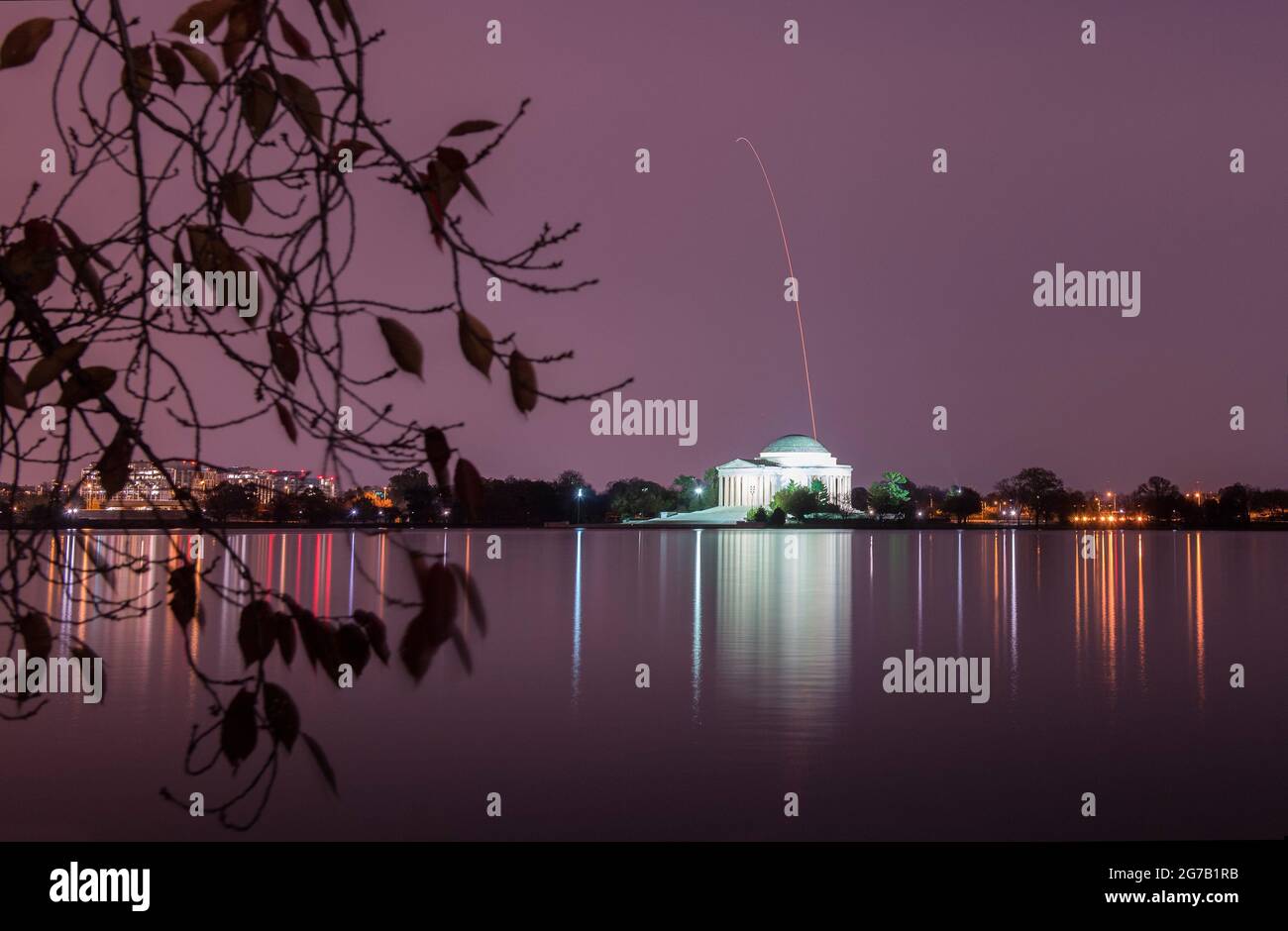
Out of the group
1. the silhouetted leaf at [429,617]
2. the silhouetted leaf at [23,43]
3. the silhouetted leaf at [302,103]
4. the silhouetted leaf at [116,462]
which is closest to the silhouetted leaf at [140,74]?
the silhouetted leaf at [23,43]

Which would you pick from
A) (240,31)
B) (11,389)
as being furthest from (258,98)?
(11,389)

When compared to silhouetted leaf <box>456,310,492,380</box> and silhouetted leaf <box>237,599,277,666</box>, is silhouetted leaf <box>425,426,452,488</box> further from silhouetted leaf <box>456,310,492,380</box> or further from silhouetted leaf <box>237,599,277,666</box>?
silhouetted leaf <box>237,599,277,666</box>

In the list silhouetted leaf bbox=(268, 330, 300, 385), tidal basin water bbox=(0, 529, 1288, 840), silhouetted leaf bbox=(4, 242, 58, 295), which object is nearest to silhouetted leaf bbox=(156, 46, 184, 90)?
silhouetted leaf bbox=(4, 242, 58, 295)

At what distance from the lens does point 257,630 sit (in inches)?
71.9

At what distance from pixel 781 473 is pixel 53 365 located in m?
164

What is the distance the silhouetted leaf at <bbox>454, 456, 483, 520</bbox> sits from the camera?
1.60 metres

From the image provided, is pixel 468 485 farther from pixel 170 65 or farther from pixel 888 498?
pixel 888 498

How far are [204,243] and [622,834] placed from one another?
898 centimetres

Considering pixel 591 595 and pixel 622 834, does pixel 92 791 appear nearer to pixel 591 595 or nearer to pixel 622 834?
pixel 622 834

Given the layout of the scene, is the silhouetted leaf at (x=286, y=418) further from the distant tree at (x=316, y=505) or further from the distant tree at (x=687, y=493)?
the distant tree at (x=687, y=493)

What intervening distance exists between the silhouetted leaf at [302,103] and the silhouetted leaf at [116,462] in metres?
0.54

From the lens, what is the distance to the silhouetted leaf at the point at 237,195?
1.94m

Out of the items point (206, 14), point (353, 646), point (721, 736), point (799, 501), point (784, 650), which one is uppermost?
point (799, 501)
